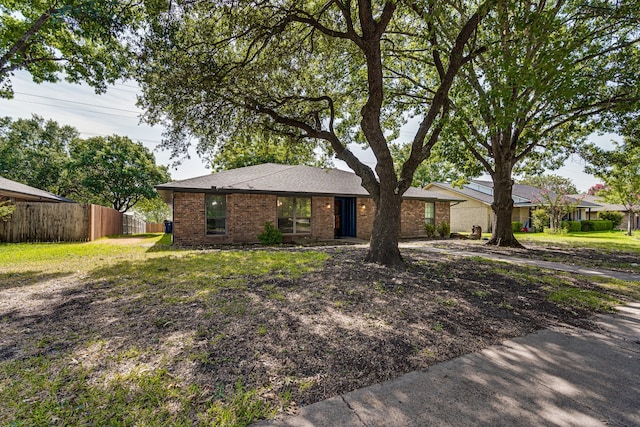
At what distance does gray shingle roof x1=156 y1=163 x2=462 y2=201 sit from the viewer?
11.6 meters

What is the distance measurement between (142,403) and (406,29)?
35.6 feet

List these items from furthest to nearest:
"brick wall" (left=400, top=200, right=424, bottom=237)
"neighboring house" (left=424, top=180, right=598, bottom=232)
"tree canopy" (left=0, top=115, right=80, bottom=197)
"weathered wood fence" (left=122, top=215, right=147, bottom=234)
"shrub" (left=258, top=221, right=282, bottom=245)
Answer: "neighboring house" (left=424, top=180, right=598, bottom=232) → "tree canopy" (left=0, top=115, right=80, bottom=197) → "weathered wood fence" (left=122, top=215, right=147, bottom=234) → "brick wall" (left=400, top=200, right=424, bottom=237) → "shrub" (left=258, top=221, right=282, bottom=245)

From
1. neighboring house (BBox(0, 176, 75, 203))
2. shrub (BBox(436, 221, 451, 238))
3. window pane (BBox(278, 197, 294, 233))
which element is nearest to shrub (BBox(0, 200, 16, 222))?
neighboring house (BBox(0, 176, 75, 203))

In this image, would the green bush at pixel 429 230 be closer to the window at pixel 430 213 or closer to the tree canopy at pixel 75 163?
the window at pixel 430 213

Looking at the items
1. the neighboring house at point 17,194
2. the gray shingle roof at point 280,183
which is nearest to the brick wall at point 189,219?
the gray shingle roof at point 280,183

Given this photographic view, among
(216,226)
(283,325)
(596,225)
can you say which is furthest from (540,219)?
(283,325)

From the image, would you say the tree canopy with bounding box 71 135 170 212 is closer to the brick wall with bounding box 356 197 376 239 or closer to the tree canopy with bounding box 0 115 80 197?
the tree canopy with bounding box 0 115 80 197

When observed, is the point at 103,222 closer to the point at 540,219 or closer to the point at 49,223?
the point at 49,223

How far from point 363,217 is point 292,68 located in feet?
28.4

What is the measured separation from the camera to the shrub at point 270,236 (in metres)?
12.1

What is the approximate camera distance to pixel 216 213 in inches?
482

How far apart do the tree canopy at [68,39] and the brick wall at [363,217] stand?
11.0 m

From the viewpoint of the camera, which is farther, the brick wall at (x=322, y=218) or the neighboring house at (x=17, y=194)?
the brick wall at (x=322, y=218)

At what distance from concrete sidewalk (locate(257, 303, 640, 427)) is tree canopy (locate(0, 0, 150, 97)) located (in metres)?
7.22
